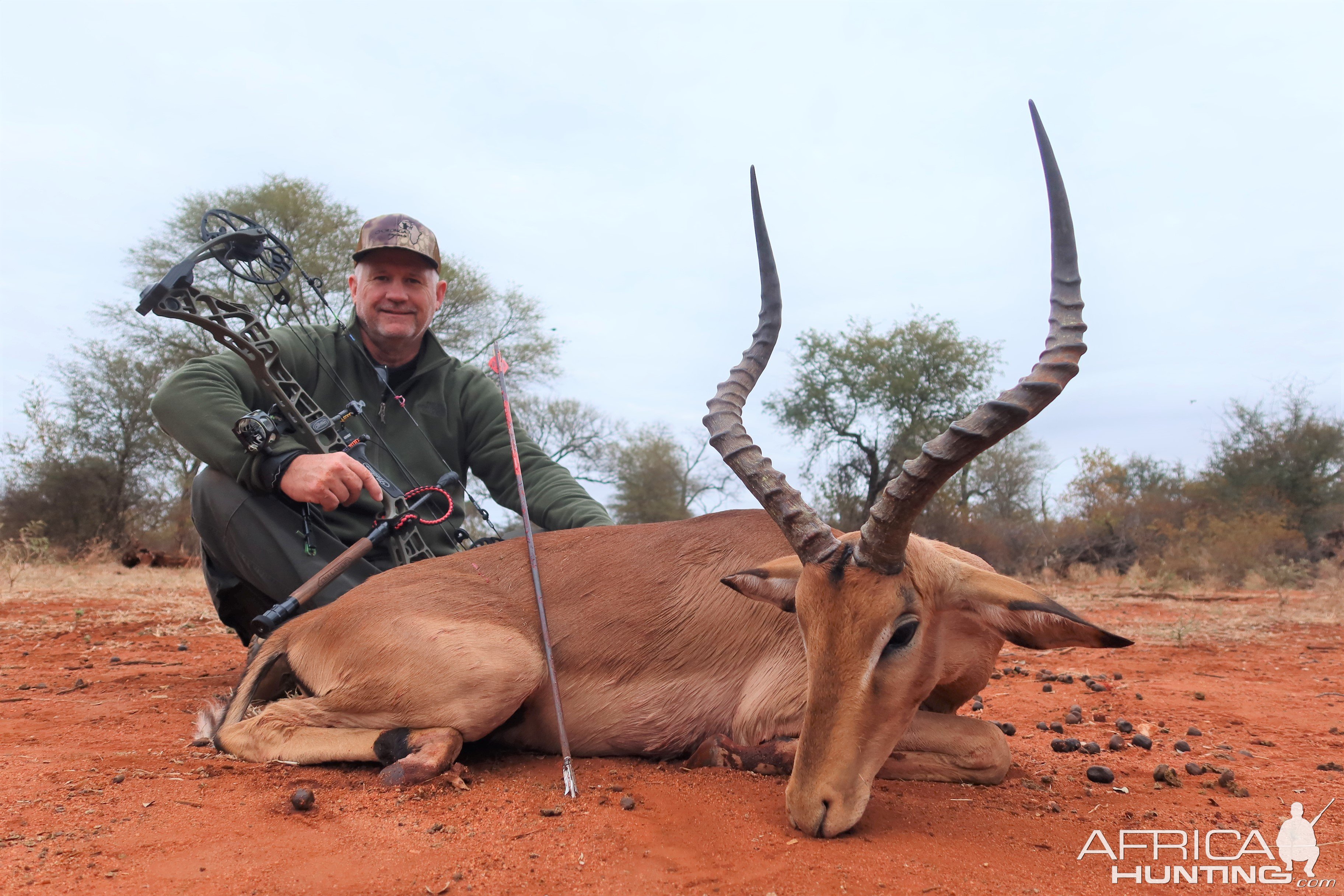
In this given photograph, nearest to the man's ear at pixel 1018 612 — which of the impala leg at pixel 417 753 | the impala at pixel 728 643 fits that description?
the impala at pixel 728 643

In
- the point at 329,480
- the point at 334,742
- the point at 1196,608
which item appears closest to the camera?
the point at 334,742

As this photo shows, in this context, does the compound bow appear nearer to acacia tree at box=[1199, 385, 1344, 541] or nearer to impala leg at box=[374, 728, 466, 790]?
impala leg at box=[374, 728, 466, 790]

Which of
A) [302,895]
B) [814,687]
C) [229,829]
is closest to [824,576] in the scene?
[814,687]

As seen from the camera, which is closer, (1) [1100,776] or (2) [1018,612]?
(2) [1018,612]

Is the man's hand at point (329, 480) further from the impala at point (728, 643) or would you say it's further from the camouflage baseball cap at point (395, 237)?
the camouflage baseball cap at point (395, 237)

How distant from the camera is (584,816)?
3.03 m

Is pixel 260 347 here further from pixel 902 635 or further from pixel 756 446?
pixel 902 635

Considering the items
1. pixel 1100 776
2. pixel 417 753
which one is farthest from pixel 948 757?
pixel 417 753

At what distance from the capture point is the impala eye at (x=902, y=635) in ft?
10.3

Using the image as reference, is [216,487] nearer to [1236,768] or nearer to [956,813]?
[956,813]

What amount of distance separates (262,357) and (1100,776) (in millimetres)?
4855

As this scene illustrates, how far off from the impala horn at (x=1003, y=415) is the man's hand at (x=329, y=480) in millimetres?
2829

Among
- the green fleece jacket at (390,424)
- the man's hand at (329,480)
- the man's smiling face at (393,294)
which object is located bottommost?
the man's hand at (329,480)

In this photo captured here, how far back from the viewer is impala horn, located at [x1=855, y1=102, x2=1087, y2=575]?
3.06m
